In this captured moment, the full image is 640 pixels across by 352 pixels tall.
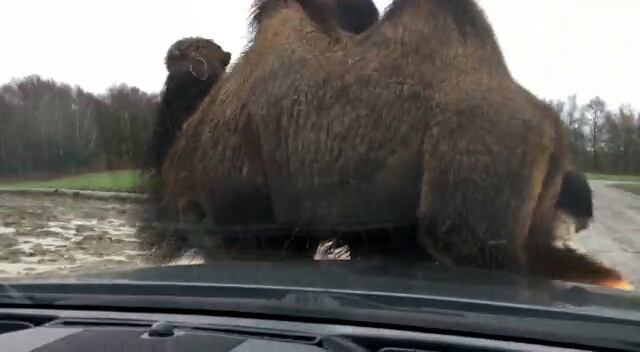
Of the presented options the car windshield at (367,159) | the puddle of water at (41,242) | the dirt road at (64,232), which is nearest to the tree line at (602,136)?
the car windshield at (367,159)

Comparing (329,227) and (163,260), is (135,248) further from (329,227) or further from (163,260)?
(329,227)

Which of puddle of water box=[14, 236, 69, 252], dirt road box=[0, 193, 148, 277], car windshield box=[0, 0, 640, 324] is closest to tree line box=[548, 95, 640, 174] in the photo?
car windshield box=[0, 0, 640, 324]

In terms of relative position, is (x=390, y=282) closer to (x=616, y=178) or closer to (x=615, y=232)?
(x=616, y=178)

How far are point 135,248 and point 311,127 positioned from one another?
1.82 metres

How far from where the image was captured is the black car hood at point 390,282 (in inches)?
102

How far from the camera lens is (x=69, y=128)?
6.36 m

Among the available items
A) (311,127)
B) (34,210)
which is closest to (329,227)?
(311,127)

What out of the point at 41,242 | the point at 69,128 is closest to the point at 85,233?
the point at 41,242

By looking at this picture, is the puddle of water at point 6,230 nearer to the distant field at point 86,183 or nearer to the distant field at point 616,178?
the distant field at point 86,183

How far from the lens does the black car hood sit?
2.60 meters

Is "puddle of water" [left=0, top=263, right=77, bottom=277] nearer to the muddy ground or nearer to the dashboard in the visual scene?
the muddy ground

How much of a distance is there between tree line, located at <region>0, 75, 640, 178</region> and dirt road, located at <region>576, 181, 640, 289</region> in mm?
448

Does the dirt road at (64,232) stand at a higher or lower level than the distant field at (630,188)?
lower

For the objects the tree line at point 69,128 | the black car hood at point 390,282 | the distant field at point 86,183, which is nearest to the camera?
the black car hood at point 390,282
